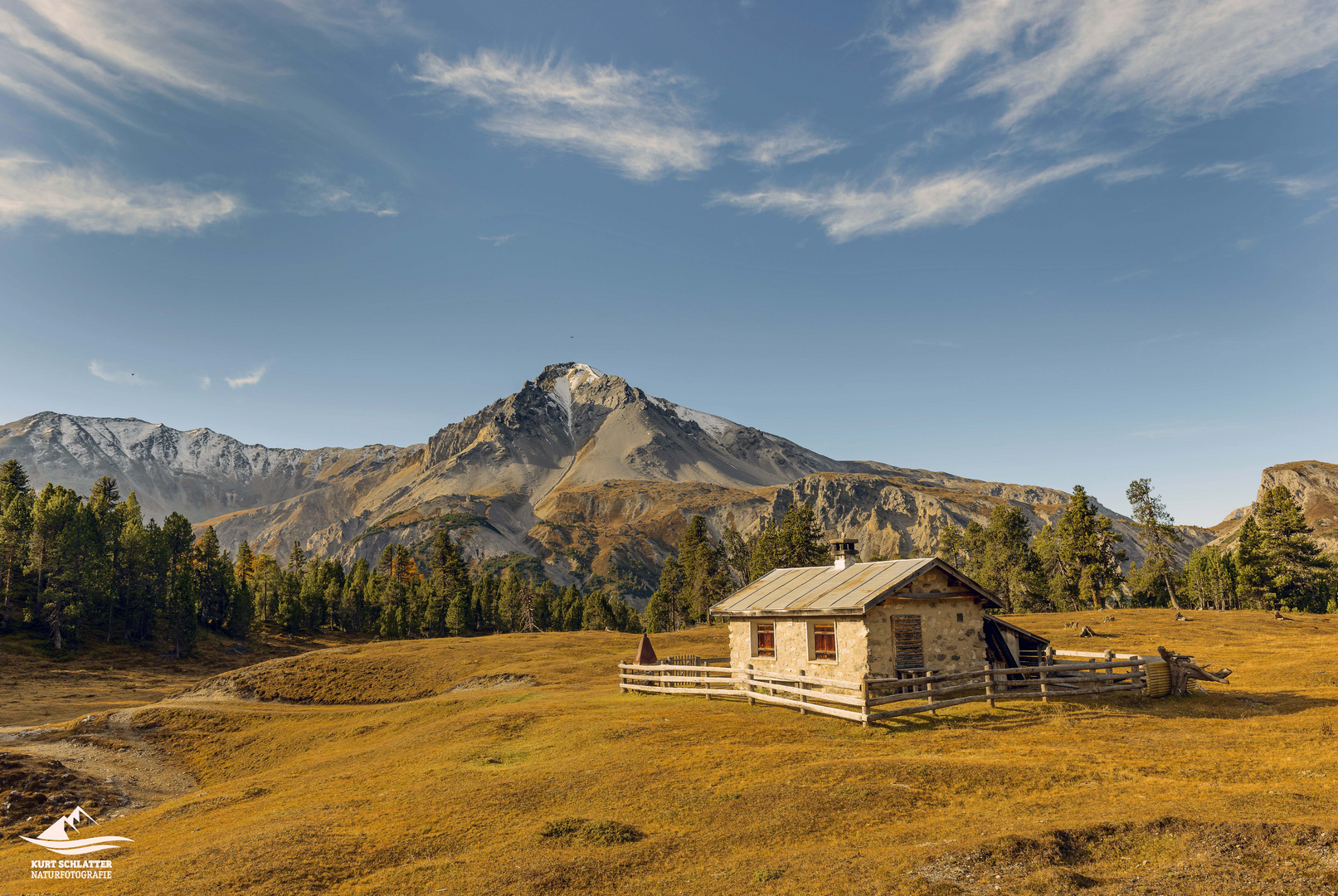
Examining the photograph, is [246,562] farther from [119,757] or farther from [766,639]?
[766,639]

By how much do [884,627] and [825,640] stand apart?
2931 mm

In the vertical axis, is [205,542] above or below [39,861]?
above

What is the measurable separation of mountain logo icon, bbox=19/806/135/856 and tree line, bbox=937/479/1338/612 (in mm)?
83769

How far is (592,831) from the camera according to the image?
14.2 meters

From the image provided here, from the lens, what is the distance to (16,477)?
324 feet

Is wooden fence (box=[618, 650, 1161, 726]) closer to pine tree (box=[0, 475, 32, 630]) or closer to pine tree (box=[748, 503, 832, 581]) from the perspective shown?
pine tree (box=[748, 503, 832, 581])

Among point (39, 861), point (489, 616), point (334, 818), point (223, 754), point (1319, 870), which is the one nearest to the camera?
point (1319, 870)

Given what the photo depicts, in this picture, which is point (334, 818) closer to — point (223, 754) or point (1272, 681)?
point (223, 754)

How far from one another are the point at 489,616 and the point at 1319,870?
410ft

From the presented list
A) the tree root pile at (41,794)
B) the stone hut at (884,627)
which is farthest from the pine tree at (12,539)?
the stone hut at (884,627)

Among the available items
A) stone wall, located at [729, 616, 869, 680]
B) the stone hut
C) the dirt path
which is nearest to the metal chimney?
the stone hut

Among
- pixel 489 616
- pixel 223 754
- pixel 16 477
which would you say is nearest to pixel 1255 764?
pixel 223 754

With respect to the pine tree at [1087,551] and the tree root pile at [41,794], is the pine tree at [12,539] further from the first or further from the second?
the pine tree at [1087,551]
